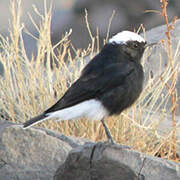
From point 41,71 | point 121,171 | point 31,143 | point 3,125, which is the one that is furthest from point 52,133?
point 41,71

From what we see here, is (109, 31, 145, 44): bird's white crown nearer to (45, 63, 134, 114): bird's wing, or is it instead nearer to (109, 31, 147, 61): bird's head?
(109, 31, 147, 61): bird's head

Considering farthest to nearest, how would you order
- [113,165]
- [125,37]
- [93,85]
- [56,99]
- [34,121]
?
[56,99]
[125,37]
[93,85]
[34,121]
[113,165]

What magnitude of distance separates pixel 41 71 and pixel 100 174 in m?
1.85

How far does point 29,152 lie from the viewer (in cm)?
346

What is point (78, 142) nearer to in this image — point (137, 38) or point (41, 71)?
point (137, 38)

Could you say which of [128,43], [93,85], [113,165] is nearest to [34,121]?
[93,85]

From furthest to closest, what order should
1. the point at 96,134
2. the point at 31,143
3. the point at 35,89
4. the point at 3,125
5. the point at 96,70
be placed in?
the point at 35,89 < the point at 96,134 < the point at 3,125 < the point at 31,143 < the point at 96,70

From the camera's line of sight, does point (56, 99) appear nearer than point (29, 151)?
No

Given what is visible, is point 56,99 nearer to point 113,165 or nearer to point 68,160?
point 68,160

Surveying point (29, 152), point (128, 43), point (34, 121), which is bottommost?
point (29, 152)

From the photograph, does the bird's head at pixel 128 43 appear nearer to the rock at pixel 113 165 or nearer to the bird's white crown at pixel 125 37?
the bird's white crown at pixel 125 37

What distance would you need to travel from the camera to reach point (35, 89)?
4480 millimetres

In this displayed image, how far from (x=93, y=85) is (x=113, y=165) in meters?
0.58

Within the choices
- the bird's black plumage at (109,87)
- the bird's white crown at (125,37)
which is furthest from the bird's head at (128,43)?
the bird's black plumage at (109,87)
